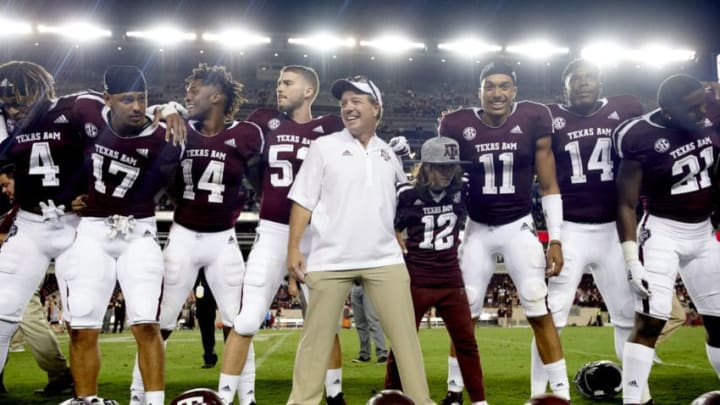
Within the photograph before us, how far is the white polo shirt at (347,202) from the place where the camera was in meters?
3.85

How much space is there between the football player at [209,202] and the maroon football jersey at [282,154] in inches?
4.5

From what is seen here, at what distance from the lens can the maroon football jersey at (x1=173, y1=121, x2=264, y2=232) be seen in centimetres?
477

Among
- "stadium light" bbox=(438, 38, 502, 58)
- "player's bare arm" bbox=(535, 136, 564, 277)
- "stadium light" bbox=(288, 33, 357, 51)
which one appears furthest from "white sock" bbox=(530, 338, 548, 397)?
"stadium light" bbox=(438, 38, 502, 58)

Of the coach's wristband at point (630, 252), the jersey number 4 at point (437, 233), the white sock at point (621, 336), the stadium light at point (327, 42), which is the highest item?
the stadium light at point (327, 42)

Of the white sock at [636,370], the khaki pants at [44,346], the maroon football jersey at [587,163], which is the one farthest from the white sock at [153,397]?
the maroon football jersey at [587,163]

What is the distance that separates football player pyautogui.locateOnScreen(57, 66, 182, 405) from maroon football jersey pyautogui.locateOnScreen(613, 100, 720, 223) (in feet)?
10.9

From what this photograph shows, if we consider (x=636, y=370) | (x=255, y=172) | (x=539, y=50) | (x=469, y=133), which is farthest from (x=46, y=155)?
(x=539, y=50)

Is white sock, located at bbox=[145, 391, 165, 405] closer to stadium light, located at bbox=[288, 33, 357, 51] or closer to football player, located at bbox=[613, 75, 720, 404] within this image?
football player, located at bbox=[613, 75, 720, 404]

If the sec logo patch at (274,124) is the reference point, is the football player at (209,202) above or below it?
below

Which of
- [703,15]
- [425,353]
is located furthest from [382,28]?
[425,353]

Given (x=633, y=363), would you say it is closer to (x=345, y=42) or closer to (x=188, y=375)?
(x=188, y=375)

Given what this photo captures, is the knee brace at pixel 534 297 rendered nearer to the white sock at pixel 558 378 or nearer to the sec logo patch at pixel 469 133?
the white sock at pixel 558 378

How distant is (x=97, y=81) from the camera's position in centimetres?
2980

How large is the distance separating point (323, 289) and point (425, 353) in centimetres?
678
